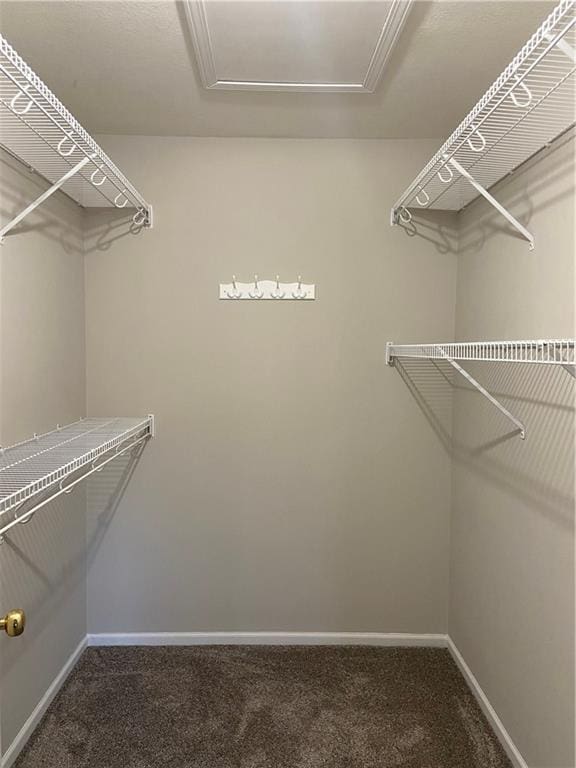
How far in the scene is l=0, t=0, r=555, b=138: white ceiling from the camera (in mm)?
1362

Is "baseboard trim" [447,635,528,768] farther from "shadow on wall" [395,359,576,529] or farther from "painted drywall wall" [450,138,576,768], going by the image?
"shadow on wall" [395,359,576,529]

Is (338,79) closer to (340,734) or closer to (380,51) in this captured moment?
(380,51)

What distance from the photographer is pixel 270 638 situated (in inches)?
89.3

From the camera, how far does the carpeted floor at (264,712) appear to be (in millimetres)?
1650

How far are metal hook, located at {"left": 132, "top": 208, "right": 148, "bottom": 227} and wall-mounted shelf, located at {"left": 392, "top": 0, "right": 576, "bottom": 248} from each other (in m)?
1.11

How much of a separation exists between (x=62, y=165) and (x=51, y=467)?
102cm

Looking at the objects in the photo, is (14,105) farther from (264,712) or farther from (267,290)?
(264,712)

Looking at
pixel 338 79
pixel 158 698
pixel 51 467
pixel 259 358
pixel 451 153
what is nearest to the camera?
pixel 51 467

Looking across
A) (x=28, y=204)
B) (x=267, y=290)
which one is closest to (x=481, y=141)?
(x=267, y=290)

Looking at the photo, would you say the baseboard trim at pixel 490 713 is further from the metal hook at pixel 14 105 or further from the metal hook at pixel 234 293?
the metal hook at pixel 14 105

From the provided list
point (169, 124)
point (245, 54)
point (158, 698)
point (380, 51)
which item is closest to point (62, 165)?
point (169, 124)

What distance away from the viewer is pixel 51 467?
1.36 m

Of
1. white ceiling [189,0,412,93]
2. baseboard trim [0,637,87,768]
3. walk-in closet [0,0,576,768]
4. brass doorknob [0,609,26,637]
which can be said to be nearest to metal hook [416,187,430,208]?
walk-in closet [0,0,576,768]

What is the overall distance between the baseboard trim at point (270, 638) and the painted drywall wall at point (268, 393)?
0.11ft
